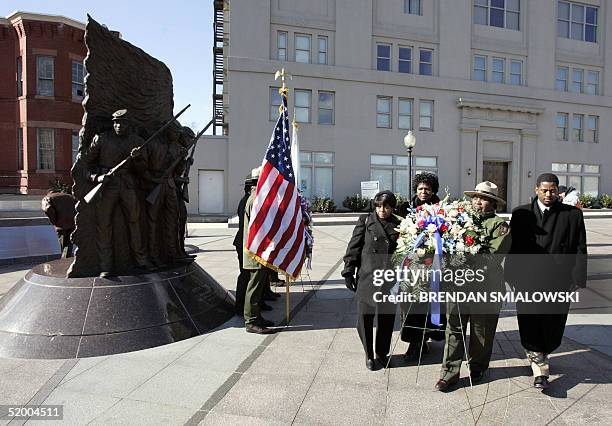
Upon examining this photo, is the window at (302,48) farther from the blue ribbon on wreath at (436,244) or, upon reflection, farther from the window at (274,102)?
the blue ribbon on wreath at (436,244)

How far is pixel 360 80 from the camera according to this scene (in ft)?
82.2

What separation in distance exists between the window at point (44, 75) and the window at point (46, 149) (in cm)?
224

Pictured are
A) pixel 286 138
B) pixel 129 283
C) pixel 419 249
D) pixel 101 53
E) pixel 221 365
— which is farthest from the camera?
pixel 286 138

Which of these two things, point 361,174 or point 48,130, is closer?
point 48,130

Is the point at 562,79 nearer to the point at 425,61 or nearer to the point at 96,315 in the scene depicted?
the point at 425,61

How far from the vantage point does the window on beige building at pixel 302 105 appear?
80.2ft

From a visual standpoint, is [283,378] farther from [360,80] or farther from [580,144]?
[580,144]

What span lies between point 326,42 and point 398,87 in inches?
213

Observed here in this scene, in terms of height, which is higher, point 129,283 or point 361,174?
point 361,174

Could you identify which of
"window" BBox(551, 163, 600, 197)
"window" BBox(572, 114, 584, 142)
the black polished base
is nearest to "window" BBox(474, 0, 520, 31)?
"window" BBox(572, 114, 584, 142)

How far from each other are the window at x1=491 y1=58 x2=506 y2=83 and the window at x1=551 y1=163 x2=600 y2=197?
7.32m

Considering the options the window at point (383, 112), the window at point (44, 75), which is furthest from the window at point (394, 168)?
the window at point (44, 75)

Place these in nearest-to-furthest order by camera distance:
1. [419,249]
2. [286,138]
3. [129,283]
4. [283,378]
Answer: [419,249] < [283,378] < [129,283] < [286,138]

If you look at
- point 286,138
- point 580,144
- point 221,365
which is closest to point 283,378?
point 221,365
